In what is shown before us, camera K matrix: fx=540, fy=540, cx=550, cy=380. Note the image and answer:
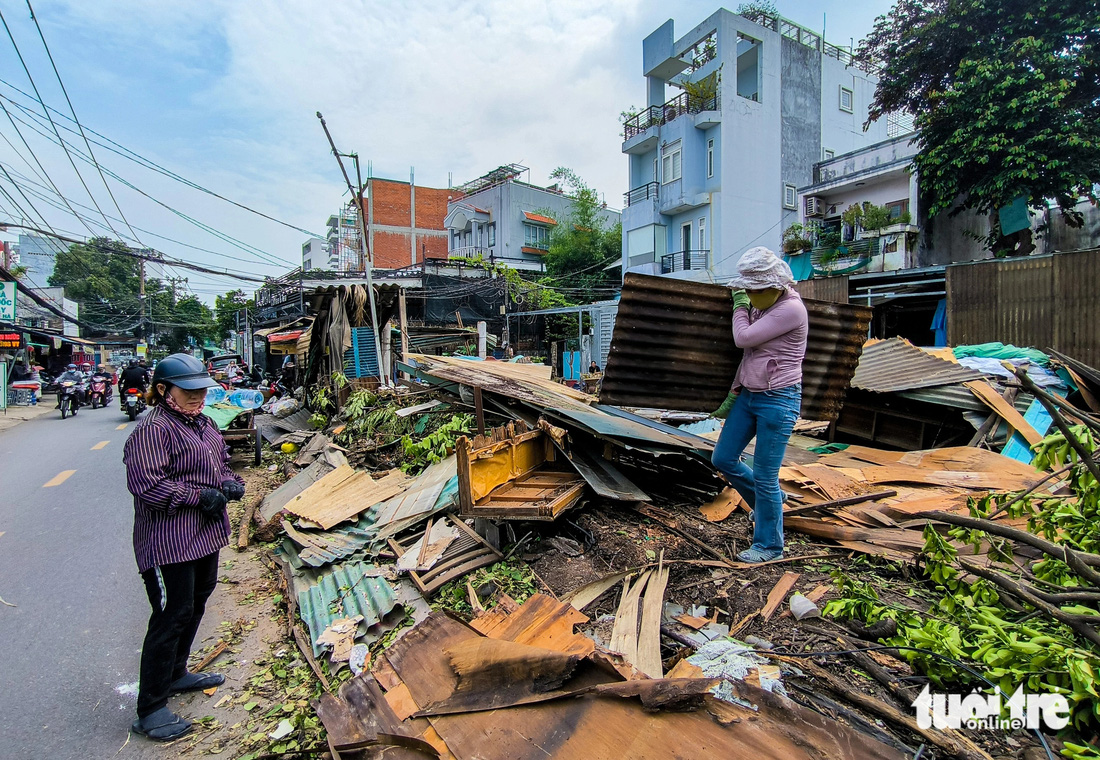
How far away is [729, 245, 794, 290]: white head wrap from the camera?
3.21 meters

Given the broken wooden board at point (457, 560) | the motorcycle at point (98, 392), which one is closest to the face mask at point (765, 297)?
the broken wooden board at point (457, 560)

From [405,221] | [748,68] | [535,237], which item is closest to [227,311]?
[405,221]

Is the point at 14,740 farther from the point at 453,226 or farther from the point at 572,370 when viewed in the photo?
the point at 453,226

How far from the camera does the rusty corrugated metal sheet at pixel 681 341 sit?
3969 mm

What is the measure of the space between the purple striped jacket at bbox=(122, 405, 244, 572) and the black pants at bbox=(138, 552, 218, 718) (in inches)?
3.3

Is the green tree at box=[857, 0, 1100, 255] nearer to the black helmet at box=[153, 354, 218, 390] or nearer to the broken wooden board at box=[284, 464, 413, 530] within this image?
the broken wooden board at box=[284, 464, 413, 530]

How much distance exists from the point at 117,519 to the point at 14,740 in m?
4.13

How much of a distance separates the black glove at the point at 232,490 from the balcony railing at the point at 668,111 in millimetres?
27265

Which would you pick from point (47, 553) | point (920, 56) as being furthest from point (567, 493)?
Result: point (920, 56)

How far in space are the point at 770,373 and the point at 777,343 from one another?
0.63ft

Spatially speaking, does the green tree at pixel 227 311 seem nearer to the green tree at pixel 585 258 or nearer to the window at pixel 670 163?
the green tree at pixel 585 258

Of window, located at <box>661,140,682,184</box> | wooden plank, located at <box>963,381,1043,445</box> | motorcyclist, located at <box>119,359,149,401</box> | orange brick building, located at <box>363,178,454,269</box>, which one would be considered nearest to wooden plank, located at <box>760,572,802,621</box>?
wooden plank, located at <box>963,381,1043,445</box>

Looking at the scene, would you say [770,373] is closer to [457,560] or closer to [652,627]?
[652,627]

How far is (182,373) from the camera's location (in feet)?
9.66
